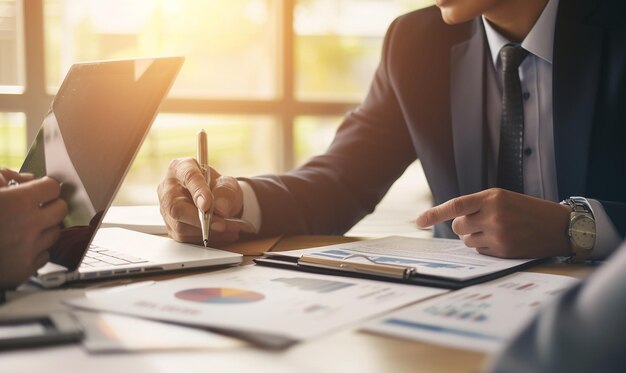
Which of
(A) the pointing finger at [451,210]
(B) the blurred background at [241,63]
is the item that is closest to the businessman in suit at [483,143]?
(A) the pointing finger at [451,210]

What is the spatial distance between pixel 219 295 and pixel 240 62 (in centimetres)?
348

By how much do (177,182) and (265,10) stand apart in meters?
2.98

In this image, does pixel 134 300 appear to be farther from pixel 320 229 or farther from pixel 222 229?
pixel 320 229

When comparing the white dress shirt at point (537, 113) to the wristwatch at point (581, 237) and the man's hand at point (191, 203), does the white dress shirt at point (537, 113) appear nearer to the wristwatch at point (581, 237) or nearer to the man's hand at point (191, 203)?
the wristwatch at point (581, 237)

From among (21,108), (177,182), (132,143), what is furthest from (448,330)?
(21,108)

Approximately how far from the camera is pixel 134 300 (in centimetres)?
79

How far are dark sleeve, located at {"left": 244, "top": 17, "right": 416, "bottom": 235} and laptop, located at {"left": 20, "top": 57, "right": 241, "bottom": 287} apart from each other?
0.38 meters

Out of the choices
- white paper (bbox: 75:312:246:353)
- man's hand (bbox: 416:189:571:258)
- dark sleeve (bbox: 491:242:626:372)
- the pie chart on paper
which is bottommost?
the pie chart on paper

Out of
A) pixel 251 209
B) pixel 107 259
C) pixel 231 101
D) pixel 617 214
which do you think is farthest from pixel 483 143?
pixel 231 101

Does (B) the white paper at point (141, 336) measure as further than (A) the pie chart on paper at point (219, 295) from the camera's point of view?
No

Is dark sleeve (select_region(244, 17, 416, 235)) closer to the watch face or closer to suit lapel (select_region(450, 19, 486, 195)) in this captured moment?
suit lapel (select_region(450, 19, 486, 195))

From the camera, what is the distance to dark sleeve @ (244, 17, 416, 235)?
149cm

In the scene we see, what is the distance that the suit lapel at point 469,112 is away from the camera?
63.7 inches

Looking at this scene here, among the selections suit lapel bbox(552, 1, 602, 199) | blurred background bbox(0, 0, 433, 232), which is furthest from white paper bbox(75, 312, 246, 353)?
blurred background bbox(0, 0, 433, 232)
